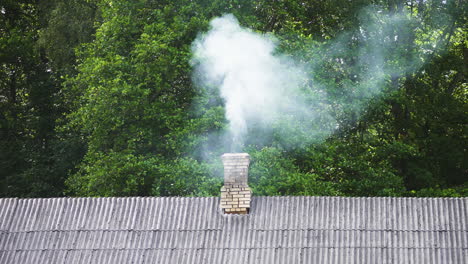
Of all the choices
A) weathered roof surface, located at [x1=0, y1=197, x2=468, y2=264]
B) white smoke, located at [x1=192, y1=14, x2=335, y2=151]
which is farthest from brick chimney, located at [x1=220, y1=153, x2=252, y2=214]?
white smoke, located at [x1=192, y1=14, x2=335, y2=151]

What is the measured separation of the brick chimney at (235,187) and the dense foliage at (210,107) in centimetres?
803

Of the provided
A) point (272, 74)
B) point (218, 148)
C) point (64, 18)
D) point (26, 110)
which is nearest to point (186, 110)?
point (218, 148)

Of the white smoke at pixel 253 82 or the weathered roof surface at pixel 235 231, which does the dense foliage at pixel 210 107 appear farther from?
the weathered roof surface at pixel 235 231

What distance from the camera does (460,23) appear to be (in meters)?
25.0

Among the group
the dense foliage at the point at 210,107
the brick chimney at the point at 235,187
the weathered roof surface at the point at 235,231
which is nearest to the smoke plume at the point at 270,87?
the dense foliage at the point at 210,107

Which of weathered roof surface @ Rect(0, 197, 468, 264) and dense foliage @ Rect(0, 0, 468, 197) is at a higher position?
dense foliage @ Rect(0, 0, 468, 197)

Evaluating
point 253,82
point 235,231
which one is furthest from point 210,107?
point 235,231

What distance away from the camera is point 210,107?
866 inches

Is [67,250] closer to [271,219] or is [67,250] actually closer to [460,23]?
[271,219]

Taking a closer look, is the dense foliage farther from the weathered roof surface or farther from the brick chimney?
the weathered roof surface

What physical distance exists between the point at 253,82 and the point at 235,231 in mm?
10829

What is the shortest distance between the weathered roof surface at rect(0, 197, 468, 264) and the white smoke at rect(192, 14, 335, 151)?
32.1 ft

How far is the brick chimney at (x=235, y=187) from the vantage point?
11688mm

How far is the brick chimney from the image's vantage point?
38.3 feet
